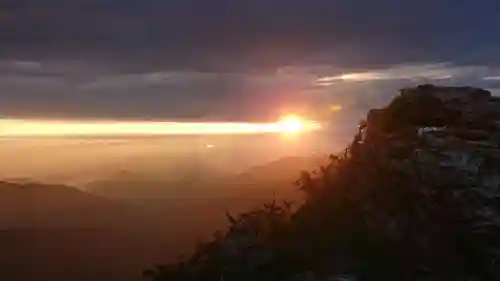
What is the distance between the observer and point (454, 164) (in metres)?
25.9

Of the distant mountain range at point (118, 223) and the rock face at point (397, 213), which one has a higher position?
the rock face at point (397, 213)

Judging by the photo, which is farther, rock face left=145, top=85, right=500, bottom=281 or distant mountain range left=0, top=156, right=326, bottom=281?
distant mountain range left=0, top=156, right=326, bottom=281

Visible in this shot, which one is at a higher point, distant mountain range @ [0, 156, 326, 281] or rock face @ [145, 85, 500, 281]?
rock face @ [145, 85, 500, 281]

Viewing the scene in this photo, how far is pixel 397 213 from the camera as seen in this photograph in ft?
Result: 87.3

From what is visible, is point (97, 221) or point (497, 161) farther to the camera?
point (97, 221)

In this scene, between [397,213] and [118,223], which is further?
[118,223]

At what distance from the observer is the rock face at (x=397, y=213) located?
2495cm

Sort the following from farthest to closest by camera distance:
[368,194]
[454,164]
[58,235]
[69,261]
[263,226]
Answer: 1. [58,235]
2. [69,261]
3. [263,226]
4. [368,194]
5. [454,164]

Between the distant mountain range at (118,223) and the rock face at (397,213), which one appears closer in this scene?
the rock face at (397,213)

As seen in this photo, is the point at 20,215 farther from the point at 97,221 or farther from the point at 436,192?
the point at 436,192

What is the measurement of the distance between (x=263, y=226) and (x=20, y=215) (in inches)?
5262

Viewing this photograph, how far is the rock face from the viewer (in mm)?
24953

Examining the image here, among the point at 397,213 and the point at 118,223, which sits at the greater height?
the point at 397,213

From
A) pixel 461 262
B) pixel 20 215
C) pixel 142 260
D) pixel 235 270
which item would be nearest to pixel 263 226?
pixel 235 270
